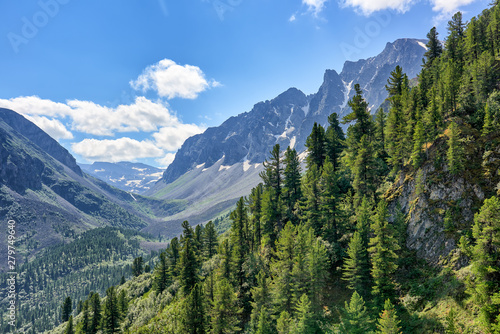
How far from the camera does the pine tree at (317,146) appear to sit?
60.6m

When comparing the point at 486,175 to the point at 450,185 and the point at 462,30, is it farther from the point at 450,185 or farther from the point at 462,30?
the point at 462,30

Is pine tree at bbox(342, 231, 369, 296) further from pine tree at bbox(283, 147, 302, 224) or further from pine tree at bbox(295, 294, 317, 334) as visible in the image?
pine tree at bbox(283, 147, 302, 224)

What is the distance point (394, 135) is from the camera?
51781 mm

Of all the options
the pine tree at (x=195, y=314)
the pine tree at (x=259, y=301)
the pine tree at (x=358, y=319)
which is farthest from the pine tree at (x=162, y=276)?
the pine tree at (x=358, y=319)

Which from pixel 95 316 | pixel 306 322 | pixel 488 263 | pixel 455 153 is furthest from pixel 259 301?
pixel 95 316

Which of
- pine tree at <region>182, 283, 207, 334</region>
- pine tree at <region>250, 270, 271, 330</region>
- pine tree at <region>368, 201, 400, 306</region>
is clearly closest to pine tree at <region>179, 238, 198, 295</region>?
pine tree at <region>182, 283, 207, 334</region>

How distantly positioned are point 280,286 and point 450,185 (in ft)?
94.0

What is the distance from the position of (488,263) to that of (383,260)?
33.8 feet

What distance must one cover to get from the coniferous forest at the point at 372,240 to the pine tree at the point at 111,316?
0.69 ft

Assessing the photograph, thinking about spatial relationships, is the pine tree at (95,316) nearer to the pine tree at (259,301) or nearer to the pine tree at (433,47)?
the pine tree at (259,301)

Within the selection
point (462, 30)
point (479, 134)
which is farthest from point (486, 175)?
point (462, 30)

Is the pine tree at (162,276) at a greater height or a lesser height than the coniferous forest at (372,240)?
lesser

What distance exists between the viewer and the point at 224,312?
4378cm

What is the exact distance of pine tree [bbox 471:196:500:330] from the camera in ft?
79.0
